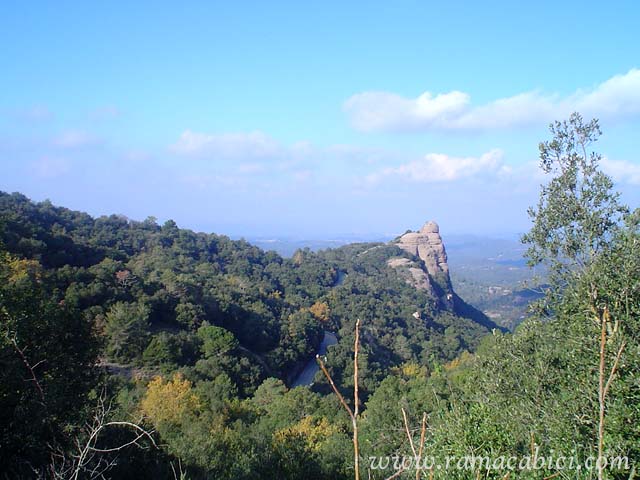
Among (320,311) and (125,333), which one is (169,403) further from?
(320,311)

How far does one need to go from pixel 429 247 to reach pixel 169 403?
218 ft

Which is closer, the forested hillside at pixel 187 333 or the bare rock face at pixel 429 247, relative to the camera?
the forested hillside at pixel 187 333

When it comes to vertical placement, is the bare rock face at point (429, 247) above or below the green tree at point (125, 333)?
above

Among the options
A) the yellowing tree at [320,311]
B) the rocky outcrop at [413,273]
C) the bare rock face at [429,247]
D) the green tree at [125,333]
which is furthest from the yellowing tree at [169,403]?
the bare rock face at [429,247]

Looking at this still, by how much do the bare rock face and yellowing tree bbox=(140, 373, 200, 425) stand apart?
60307mm

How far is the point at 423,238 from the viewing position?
77.1m

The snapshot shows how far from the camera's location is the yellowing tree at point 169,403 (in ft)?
43.8

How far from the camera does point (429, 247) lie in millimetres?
75375

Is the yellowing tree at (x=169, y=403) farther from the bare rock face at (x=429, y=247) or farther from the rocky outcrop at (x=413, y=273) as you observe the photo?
the bare rock face at (x=429, y=247)

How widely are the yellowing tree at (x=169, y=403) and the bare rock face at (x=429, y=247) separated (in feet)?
198

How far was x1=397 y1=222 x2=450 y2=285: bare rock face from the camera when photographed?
7285cm

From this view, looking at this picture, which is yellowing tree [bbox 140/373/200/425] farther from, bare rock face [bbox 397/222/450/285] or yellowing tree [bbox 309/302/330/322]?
bare rock face [bbox 397/222/450/285]

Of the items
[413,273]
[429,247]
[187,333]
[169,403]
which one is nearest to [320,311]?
[187,333]

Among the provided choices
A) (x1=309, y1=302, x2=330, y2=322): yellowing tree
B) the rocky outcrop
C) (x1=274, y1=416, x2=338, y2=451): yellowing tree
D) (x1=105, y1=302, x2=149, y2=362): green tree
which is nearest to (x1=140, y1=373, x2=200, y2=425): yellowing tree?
(x1=274, y1=416, x2=338, y2=451): yellowing tree
